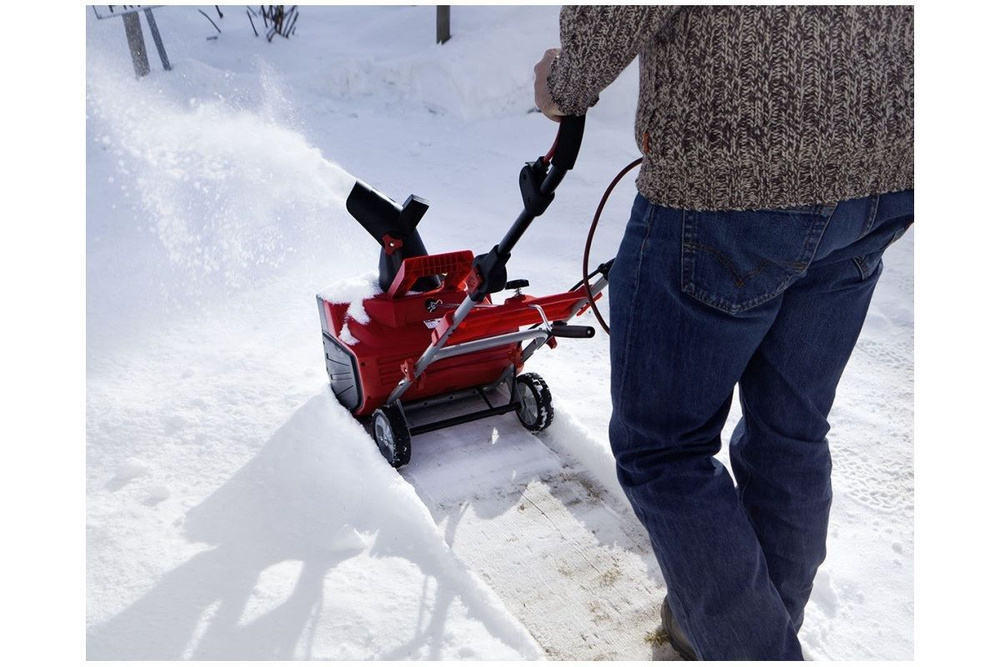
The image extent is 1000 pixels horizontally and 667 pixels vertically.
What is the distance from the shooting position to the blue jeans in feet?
4.09

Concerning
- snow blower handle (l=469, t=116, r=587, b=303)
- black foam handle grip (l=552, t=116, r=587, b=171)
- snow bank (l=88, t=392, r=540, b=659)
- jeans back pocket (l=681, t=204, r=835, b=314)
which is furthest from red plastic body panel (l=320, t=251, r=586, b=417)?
jeans back pocket (l=681, t=204, r=835, b=314)

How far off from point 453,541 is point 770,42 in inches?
61.0

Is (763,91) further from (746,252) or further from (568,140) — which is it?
(568,140)

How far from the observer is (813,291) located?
1.38 m

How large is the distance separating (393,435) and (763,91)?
1.67 meters

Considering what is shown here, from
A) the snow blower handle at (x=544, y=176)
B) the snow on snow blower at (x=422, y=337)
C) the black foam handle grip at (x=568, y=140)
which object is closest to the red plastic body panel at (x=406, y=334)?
the snow on snow blower at (x=422, y=337)

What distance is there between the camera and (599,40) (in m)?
1.17

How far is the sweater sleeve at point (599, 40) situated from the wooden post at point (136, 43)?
18.0 ft

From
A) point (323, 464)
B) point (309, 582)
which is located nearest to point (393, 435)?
point (323, 464)

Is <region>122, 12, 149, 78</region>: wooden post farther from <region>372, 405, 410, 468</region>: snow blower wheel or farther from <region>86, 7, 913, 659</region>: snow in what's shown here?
<region>372, 405, 410, 468</region>: snow blower wheel

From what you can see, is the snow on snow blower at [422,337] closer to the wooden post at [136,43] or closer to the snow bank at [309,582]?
the snow bank at [309,582]

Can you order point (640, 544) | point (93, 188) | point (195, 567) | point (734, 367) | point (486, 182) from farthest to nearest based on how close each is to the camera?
point (486, 182) < point (93, 188) < point (640, 544) < point (195, 567) < point (734, 367)

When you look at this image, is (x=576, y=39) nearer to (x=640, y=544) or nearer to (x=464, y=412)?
(x=640, y=544)

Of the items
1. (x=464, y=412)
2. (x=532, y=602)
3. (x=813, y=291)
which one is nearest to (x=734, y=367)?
(x=813, y=291)
